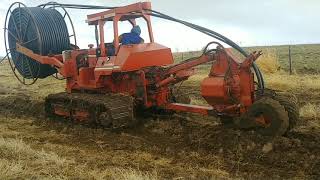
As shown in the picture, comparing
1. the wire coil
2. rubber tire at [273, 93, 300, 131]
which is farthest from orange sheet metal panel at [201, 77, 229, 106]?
the wire coil

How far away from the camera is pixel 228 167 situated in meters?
8.30

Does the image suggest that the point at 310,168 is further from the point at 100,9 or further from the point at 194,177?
the point at 100,9

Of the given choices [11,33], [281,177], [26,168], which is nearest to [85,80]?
[11,33]

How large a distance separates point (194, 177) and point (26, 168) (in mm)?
2441

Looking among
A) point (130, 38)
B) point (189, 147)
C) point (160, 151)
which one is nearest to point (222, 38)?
point (189, 147)

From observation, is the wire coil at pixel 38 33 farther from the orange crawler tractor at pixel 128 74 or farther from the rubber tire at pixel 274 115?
the rubber tire at pixel 274 115

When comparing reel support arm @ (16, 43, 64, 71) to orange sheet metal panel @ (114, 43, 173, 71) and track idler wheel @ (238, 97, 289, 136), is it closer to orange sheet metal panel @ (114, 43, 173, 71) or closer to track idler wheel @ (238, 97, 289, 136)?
orange sheet metal panel @ (114, 43, 173, 71)

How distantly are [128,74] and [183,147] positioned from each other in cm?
314

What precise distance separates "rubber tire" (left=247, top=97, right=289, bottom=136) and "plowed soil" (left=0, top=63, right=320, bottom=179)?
0.54ft

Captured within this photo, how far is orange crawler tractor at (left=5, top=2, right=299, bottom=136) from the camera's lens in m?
9.97

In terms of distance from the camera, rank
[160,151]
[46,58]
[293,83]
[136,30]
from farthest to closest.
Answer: [293,83] → [46,58] → [136,30] → [160,151]

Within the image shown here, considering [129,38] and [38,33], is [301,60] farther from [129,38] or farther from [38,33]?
[129,38]

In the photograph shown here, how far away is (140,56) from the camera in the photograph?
39.6ft

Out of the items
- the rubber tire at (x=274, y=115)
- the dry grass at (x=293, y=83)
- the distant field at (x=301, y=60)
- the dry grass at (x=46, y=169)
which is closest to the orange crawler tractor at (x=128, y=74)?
the rubber tire at (x=274, y=115)
